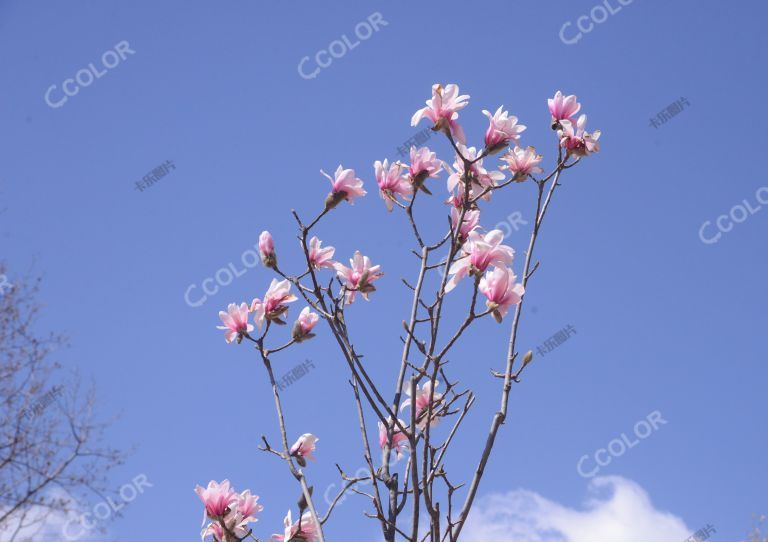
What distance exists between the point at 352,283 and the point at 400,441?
0.39 metres

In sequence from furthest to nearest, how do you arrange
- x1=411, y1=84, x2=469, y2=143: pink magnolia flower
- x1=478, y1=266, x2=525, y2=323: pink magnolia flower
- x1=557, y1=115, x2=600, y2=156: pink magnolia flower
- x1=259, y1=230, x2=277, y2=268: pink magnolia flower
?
x1=557, y1=115, x2=600, y2=156: pink magnolia flower
x1=259, y1=230, x2=277, y2=268: pink magnolia flower
x1=411, y1=84, x2=469, y2=143: pink magnolia flower
x1=478, y1=266, x2=525, y2=323: pink magnolia flower

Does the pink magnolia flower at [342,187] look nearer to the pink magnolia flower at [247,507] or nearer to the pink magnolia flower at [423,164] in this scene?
the pink magnolia flower at [423,164]

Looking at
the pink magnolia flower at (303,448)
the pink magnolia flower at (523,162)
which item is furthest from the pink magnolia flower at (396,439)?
the pink magnolia flower at (523,162)

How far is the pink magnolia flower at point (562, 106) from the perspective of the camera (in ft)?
5.99

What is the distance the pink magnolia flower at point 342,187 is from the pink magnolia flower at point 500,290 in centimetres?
42

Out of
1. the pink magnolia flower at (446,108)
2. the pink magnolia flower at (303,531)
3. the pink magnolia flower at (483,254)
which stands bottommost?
the pink magnolia flower at (303,531)

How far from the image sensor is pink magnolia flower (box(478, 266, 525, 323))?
56.7 inches

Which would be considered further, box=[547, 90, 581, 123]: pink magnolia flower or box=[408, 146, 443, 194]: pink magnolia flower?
box=[547, 90, 581, 123]: pink magnolia flower

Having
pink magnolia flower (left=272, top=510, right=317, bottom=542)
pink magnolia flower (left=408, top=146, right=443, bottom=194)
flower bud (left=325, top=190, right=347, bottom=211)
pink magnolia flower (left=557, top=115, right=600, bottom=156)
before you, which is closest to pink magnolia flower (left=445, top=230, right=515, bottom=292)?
pink magnolia flower (left=408, top=146, right=443, bottom=194)

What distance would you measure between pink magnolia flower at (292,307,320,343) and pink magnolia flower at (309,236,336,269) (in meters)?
0.12

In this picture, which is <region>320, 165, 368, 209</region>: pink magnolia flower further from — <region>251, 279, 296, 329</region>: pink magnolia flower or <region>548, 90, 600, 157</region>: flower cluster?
<region>548, 90, 600, 157</region>: flower cluster

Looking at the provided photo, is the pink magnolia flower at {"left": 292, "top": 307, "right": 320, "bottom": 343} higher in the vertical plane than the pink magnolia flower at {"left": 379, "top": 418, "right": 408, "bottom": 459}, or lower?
higher

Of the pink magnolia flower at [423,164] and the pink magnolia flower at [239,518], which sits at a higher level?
the pink magnolia flower at [423,164]

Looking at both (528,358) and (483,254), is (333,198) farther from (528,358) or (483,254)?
(528,358)
